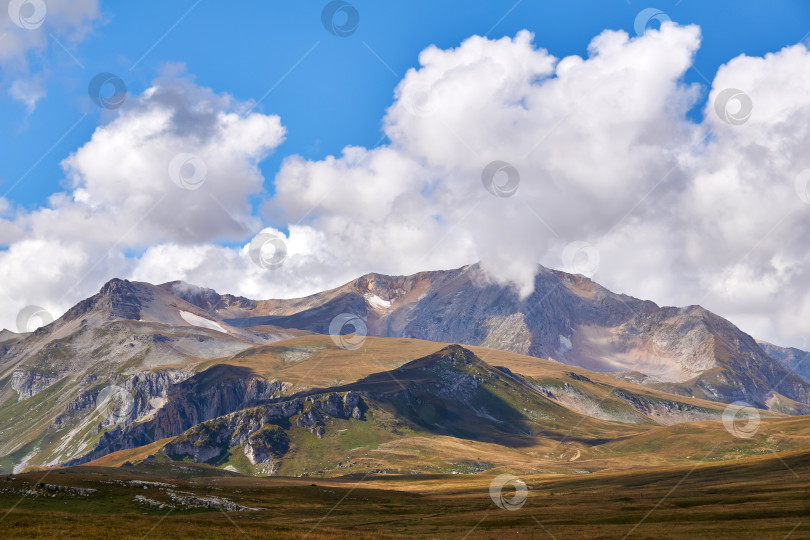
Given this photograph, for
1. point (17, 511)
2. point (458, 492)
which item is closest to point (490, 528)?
point (17, 511)

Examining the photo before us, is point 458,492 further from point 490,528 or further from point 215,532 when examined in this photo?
point 215,532

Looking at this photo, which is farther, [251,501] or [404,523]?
[251,501]

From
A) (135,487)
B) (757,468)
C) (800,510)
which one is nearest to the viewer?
(800,510)

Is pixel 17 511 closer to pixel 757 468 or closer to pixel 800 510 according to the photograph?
pixel 800 510

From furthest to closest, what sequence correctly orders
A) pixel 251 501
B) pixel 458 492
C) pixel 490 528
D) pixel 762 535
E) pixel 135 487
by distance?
pixel 458 492, pixel 251 501, pixel 135 487, pixel 490 528, pixel 762 535

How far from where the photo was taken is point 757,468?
470 ft

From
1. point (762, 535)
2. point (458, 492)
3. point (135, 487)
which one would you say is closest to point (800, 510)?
point (762, 535)

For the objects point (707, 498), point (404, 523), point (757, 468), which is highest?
point (404, 523)

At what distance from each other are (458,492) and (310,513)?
77120 millimetres

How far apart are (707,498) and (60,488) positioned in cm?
9159

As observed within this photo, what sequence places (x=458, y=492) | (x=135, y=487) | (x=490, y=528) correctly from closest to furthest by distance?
(x=490, y=528), (x=135, y=487), (x=458, y=492)

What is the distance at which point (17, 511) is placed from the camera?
61125mm

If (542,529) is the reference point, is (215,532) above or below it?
above

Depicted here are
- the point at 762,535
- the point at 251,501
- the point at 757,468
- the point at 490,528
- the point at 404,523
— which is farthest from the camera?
the point at 757,468
